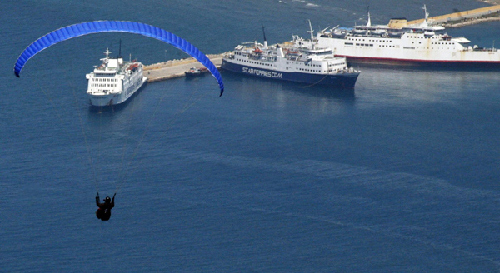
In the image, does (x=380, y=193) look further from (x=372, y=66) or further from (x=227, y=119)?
(x=372, y=66)

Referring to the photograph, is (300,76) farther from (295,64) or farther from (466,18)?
(466,18)

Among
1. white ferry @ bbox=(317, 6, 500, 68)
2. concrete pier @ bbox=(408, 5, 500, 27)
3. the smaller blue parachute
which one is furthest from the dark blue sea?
concrete pier @ bbox=(408, 5, 500, 27)

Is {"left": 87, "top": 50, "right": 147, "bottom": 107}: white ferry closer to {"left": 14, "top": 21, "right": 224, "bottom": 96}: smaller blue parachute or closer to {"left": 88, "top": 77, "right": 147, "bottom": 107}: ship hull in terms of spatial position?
{"left": 88, "top": 77, "right": 147, "bottom": 107}: ship hull

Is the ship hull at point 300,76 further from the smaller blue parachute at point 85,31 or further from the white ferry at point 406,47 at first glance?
the smaller blue parachute at point 85,31

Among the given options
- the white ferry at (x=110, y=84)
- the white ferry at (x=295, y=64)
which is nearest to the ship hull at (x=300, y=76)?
the white ferry at (x=295, y=64)

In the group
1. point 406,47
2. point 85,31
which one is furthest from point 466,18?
point 85,31

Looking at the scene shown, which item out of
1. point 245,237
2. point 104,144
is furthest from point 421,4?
point 245,237

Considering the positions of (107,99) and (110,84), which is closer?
(107,99)
